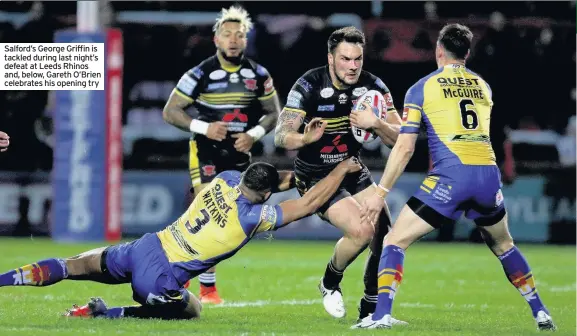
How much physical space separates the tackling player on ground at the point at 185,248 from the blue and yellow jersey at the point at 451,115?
2.70ft

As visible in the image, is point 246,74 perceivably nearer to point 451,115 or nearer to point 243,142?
point 243,142

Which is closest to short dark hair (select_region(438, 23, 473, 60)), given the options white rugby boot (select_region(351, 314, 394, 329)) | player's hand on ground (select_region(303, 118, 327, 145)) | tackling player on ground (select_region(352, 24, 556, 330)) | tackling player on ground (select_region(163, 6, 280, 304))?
tackling player on ground (select_region(352, 24, 556, 330))

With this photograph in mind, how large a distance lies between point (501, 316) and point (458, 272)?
4.49 metres

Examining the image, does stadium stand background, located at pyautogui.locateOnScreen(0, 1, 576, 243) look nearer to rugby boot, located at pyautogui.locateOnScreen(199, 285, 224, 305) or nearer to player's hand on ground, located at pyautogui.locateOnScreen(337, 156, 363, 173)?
rugby boot, located at pyautogui.locateOnScreen(199, 285, 224, 305)

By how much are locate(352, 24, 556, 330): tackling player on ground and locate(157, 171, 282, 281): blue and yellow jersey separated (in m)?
0.78

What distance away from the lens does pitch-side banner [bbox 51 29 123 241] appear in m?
17.4

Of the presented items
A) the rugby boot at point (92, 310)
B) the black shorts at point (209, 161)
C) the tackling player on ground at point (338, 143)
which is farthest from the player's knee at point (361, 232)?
the black shorts at point (209, 161)

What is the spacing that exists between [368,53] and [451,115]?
12.1 meters

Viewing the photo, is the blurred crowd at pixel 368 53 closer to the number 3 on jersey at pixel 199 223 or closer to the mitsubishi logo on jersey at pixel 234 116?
the mitsubishi logo on jersey at pixel 234 116

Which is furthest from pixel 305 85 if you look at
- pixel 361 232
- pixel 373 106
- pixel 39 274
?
pixel 39 274

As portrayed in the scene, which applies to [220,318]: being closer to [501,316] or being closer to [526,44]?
[501,316]

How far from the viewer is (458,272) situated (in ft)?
46.8

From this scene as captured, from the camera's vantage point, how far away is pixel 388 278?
8133 millimetres

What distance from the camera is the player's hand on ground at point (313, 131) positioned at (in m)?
8.58
